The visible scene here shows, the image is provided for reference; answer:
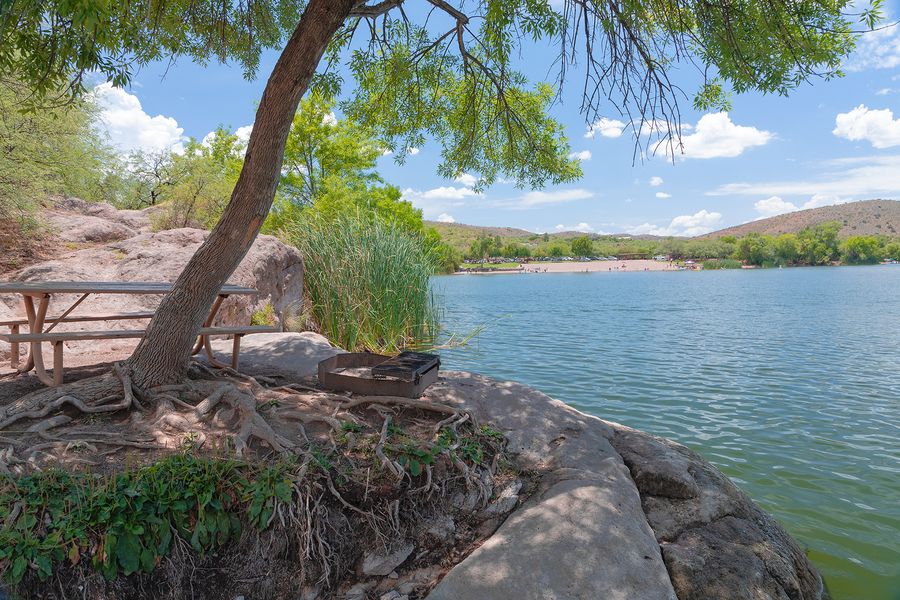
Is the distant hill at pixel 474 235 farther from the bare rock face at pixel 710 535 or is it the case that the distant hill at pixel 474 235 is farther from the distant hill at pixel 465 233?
the bare rock face at pixel 710 535

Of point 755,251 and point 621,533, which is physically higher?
point 755,251

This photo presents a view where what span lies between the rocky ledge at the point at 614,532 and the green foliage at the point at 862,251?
100911mm

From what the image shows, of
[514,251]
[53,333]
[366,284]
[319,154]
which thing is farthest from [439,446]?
[514,251]

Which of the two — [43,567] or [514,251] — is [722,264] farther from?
[43,567]

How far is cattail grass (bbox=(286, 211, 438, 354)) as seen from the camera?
8961 millimetres

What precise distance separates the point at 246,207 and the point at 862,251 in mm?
103970

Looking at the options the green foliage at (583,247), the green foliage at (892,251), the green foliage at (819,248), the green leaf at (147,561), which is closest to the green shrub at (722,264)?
the green foliage at (819,248)

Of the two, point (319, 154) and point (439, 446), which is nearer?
point (439, 446)

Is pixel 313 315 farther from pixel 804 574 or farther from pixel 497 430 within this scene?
pixel 804 574

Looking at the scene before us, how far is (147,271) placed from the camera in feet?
27.5

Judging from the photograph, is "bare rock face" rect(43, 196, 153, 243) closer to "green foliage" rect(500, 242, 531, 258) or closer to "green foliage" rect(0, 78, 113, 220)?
"green foliage" rect(0, 78, 113, 220)

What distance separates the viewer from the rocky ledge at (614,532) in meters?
2.67

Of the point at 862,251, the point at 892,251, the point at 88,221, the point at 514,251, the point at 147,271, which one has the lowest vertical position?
the point at 892,251

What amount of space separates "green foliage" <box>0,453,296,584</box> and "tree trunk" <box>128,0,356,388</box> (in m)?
1.43
